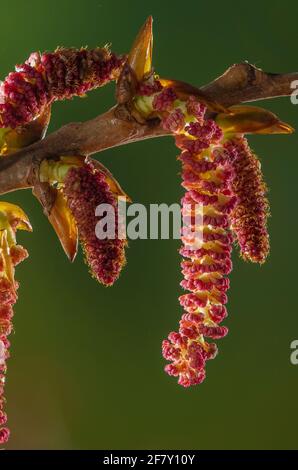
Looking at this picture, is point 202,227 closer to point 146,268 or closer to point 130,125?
point 130,125

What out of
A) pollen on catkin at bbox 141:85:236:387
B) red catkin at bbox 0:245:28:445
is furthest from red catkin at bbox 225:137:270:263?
red catkin at bbox 0:245:28:445

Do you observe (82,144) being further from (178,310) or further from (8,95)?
(178,310)

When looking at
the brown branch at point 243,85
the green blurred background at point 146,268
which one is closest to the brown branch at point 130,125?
the brown branch at point 243,85

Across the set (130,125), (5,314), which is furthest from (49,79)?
(5,314)

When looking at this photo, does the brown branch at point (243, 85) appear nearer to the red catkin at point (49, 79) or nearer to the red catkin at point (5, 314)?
the red catkin at point (49, 79)

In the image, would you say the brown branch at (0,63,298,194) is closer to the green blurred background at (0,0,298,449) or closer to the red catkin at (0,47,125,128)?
the red catkin at (0,47,125,128)

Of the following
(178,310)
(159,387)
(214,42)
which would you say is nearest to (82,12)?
(214,42)

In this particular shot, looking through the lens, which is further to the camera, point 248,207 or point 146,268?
point 146,268

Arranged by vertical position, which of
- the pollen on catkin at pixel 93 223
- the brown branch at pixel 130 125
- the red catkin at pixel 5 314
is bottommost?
the red catkin at pixel 5 314
